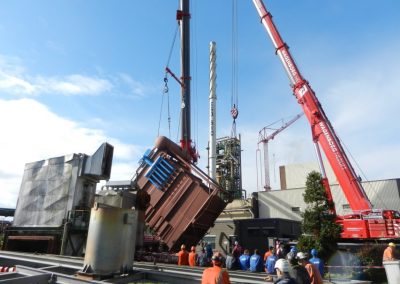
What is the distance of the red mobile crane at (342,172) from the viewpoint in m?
15.8

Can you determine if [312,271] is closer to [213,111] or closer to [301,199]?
[301,199]

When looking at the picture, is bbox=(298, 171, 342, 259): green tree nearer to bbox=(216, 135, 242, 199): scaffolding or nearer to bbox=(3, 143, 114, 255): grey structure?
bbox=(3, 143, 114, 255): grey structure

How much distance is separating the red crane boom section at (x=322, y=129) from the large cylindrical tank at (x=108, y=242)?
14.5 m

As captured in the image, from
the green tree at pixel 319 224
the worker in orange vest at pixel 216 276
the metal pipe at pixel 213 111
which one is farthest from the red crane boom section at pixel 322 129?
the worker in orange vest at pixel 216 276

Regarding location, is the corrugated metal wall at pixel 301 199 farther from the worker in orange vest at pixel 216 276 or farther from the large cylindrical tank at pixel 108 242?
the worker in orange vest at pixel 216 276

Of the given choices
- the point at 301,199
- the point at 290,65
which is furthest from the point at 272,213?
the point at 290,65

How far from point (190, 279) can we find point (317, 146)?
15.9 metres

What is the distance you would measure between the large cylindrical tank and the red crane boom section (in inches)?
569

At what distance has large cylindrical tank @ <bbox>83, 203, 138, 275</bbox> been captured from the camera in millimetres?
5199

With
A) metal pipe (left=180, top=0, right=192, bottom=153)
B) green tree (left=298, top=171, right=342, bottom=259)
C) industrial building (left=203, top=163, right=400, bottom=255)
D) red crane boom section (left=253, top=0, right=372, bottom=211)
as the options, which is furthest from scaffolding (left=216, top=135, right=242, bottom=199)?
green tree (left=298, top=171, right=342, bottom=259)

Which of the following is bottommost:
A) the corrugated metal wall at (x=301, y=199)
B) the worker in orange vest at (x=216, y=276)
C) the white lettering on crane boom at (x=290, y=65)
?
the worker in orange vest at (x=216, y=276)

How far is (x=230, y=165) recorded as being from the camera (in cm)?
Result: 4388

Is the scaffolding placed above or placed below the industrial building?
above

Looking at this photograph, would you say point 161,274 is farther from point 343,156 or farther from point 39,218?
point 343,156
